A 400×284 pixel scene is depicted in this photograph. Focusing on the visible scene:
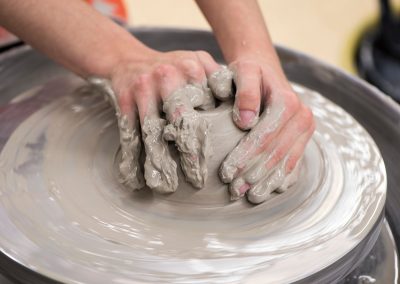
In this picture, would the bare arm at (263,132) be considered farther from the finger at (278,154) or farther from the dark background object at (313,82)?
the dark background object at (313,82)

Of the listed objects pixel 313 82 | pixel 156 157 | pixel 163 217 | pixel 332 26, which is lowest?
pixel 332 26

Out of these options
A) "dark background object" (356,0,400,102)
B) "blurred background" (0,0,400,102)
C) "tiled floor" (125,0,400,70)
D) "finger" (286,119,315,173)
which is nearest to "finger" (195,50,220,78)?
"finger" (286,119,315,173)

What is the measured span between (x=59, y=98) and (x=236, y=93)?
1.72 feet

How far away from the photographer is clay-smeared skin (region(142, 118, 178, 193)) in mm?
951

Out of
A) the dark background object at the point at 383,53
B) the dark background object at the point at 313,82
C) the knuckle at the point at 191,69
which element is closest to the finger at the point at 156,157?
the knuckle at the point at 191,69

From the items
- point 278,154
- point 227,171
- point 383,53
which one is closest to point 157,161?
point 227,171

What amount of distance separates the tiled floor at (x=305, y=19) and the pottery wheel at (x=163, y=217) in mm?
1654

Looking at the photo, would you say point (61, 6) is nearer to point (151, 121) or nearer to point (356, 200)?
point (151, 121)

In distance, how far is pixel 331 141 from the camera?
1.20 m

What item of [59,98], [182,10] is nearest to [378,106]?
[59,98]

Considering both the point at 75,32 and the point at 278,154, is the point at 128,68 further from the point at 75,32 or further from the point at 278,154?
the point at 278,154

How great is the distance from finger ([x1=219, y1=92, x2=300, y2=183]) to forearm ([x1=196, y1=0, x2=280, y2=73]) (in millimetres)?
220

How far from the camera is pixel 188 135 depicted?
36.5 inches

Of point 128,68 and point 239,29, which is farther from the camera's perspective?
point 239,29
